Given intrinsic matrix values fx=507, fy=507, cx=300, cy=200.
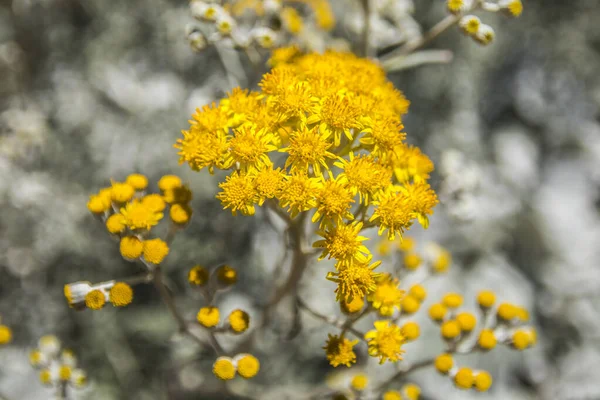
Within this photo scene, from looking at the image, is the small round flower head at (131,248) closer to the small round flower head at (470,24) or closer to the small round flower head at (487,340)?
the small round flower head at (487,340)

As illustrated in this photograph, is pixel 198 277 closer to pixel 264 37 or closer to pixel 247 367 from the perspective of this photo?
pixel 247 367

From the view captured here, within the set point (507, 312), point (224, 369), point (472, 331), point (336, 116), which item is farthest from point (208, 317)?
point (507, 312)

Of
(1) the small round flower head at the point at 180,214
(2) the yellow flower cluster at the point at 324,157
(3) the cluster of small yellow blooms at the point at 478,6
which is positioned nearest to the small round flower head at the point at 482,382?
(2) the yellow flower cluster at the point at 324,157

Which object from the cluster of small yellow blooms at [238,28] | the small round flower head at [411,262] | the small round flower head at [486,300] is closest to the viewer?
the small round flower head at [486,300]

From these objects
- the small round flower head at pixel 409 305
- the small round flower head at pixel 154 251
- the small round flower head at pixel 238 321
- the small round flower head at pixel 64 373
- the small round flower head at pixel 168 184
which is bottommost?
the small round flower head at pixel 64 373

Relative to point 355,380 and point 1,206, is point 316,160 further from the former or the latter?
point 1,206

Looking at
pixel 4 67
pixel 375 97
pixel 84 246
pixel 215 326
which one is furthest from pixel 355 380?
pixel 4 67

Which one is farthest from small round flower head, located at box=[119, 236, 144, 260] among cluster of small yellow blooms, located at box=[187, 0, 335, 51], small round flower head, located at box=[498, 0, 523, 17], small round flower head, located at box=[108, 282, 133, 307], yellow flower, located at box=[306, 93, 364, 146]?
small round flower head, located at box=[498, 0, 523, 17]
